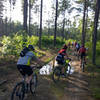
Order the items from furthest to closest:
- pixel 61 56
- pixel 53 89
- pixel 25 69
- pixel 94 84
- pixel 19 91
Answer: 1. pixel 61 56
2. pixel 94 84
3. pixel 53 89
4. pixel 25 69
5. pixel 19 91

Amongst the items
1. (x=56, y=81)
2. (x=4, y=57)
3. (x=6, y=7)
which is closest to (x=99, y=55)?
(x=56, y=81)

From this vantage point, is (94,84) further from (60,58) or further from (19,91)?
(19,91)

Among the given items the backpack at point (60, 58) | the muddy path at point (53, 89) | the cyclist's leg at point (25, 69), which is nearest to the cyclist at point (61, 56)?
the backpack at point (60, 58)

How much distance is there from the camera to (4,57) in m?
10.2

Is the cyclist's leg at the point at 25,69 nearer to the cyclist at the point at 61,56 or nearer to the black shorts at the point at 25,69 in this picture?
the black shorts at the point at 25,69

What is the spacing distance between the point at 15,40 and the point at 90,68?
6.29m

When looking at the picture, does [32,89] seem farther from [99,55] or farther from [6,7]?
[6,7]

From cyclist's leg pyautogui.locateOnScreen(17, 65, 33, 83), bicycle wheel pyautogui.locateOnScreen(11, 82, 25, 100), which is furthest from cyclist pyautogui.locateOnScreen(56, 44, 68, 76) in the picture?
bicycle wheel pyautogui.locateOnScreen(11, 82, 25, 100)

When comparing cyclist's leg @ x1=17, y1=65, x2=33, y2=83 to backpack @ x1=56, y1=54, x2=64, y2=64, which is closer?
cyclist's leg @ x1=17, y1=65, x2=33, y2=83

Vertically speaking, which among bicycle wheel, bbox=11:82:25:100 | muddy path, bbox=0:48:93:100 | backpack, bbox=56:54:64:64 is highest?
backpack, bbox=56:54:64:64

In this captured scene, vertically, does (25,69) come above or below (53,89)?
above

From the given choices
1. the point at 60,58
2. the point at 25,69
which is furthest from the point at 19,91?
the point at 60,58

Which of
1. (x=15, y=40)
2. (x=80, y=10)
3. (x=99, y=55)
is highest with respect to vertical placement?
(x=80, y=10)

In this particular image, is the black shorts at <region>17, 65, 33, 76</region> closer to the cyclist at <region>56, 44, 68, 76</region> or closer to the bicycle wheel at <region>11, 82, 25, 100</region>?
the bicycle wheel at <region>11, 82, 25, 100</region>
